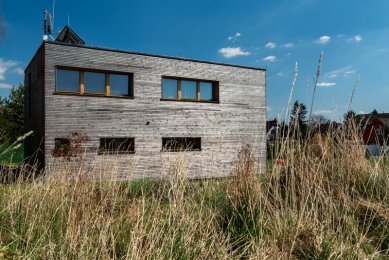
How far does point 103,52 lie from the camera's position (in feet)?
44.5

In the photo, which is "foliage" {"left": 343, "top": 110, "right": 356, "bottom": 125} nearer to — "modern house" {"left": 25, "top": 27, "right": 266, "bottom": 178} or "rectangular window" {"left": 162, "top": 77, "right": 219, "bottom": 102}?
"modern house" {"left": 25, "top": 27, "right": 266, "bottom": 178}

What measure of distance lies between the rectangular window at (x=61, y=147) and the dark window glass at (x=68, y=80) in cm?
191

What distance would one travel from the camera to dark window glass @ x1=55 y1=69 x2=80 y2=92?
12.8m

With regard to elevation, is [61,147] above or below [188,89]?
below

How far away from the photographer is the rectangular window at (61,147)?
1203 cm

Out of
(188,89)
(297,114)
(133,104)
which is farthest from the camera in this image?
(188,89)

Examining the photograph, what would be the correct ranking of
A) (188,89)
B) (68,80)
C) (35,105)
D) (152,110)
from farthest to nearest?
(188,89)
(152,110)
(35,105)
(68,80)

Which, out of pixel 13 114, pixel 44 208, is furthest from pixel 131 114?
pixel 13 114

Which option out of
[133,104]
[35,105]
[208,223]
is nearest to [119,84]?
[133,104]

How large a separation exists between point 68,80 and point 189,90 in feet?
17.5

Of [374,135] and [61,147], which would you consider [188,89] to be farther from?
[374,135]

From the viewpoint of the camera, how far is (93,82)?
→ 534 inches

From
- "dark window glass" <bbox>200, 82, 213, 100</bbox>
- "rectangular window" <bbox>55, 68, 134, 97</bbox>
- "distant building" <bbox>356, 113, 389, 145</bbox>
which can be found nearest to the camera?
"distant building" <bbox>356, 113, 389, 145</bbox>

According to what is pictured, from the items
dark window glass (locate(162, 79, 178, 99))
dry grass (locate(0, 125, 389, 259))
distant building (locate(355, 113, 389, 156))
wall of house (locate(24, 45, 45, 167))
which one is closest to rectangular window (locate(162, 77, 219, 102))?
dark window glass (locate(162, 79, 178, 99))
